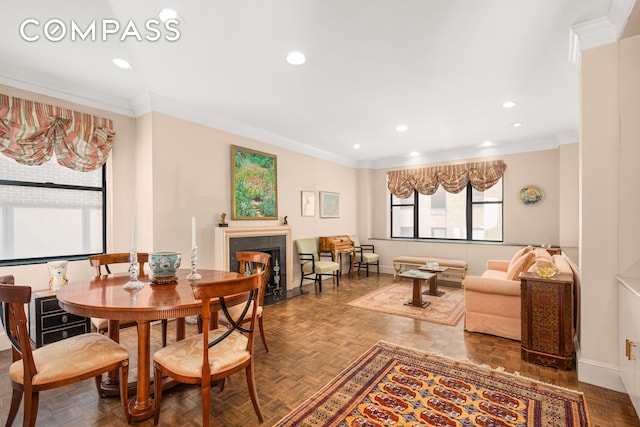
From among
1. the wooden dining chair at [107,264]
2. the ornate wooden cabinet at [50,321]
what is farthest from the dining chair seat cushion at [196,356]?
the ornate wooden cabinet at [50,321]

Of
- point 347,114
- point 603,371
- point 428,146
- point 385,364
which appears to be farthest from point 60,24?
point 428,146

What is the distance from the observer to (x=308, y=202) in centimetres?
609

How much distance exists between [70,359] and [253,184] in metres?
3.41

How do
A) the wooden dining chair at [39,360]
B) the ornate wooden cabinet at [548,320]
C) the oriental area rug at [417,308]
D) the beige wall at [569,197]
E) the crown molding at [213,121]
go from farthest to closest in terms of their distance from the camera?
the beige wall at [569,197], the oriental area rug at [417,308], the crown molding at [213,121], the ornate wooden cabinet at [548,320], the wooden dining chair at [39,360]

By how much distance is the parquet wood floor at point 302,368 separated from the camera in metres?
1.99

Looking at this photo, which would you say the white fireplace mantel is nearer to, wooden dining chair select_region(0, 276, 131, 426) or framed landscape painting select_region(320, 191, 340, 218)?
framed landscape painting select_region(320, 191, 340, 218)

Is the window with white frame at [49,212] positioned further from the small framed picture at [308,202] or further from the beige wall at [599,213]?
the beige wall at [599,213]

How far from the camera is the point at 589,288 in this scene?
2.39 meters

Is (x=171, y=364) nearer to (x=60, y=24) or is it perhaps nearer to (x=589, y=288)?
(x=60, y=24)

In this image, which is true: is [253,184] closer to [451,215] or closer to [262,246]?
[262,246]

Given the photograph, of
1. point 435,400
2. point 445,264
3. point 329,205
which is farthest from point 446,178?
point 435,400

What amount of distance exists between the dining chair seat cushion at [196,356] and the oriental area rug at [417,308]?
2.69 m

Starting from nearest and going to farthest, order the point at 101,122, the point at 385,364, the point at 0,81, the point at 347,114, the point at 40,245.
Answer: the point at 385,364, the point at 0,81, the point at 40,245, the point at 101,122, the point at 347,114

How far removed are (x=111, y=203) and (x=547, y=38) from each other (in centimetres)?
477
